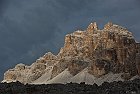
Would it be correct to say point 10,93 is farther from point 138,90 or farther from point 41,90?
point 138,90

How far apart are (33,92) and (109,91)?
23.0ft

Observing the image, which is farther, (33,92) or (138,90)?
(33,92)

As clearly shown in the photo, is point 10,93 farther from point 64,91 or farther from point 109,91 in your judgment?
point 109,91

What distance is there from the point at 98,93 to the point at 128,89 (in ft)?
10.3

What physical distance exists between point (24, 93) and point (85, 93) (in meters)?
5.64

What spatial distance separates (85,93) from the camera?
31.7 meters

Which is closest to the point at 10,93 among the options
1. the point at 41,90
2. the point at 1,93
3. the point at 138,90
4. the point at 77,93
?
the point at 1,93

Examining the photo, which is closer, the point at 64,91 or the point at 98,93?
the point at 98,93

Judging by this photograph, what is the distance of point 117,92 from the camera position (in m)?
31.0

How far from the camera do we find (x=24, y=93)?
108ft

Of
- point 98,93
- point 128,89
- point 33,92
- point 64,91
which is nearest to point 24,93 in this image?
point 33,92

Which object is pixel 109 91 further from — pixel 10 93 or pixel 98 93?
pixel 10 93

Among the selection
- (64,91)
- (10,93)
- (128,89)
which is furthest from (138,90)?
(10,93)

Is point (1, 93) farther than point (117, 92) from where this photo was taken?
Yes
